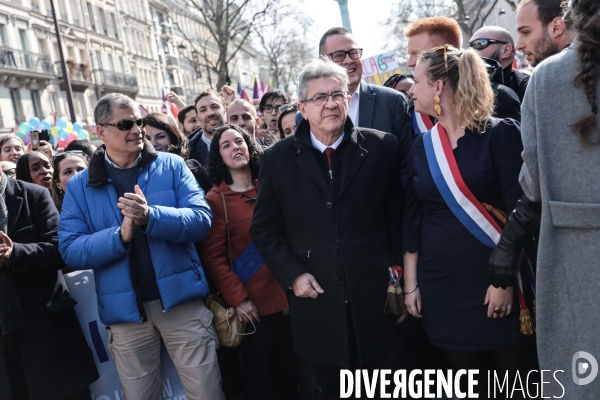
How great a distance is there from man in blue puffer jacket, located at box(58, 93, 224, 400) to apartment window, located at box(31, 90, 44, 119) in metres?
34.7

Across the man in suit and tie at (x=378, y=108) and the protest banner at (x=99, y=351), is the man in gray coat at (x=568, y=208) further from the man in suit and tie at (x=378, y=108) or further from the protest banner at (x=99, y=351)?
the protest banner at (x=99, y=351)

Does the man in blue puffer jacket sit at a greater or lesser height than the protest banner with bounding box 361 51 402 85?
lesser

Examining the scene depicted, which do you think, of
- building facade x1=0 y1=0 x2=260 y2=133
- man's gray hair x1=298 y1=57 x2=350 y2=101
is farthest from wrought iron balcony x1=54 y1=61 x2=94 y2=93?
man's gray hair x1=298 y1=57 x2=350 y2=101

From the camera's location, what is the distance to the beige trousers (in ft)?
12.9

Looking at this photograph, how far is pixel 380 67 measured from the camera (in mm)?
13727

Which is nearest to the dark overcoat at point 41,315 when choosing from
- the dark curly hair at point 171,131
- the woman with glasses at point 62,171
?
the woman with glasses at point 62,171

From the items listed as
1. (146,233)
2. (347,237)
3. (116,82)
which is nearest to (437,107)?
(347,237)

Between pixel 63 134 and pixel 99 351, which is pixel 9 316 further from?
pixel 63 134

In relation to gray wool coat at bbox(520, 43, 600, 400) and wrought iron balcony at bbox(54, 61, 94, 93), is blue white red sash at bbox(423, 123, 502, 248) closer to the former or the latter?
gray wool coat at bbox(520, 43, 600, 400)

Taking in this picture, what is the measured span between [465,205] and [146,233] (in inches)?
72.9

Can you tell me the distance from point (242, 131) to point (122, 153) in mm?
1009

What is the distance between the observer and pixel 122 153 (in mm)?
4070

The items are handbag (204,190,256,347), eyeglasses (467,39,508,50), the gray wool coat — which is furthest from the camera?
eyeglasses (467,39,508,50)

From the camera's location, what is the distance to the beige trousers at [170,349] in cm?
394
